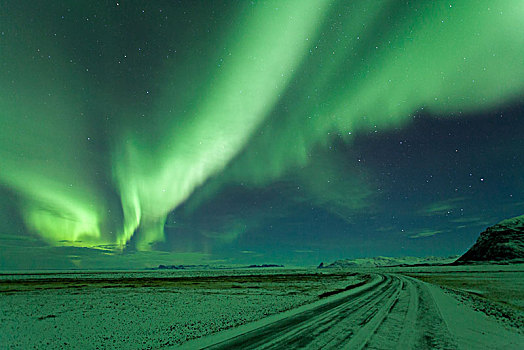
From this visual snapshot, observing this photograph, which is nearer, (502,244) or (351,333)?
(351,333)

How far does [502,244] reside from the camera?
166375mm

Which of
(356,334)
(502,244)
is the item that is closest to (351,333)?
(356,334)

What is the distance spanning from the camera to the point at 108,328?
555 inches

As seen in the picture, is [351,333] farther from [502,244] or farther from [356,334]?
[502,244]

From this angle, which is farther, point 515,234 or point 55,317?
point 515,234

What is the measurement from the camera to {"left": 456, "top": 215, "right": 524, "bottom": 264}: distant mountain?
15612 centimetres

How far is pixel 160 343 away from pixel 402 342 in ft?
29.5

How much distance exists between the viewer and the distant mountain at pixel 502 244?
156125mm

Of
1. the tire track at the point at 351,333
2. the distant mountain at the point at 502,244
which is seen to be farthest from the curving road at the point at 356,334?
the distant mountain at the point at 502,244

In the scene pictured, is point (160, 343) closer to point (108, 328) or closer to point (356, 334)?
point (108, 328)

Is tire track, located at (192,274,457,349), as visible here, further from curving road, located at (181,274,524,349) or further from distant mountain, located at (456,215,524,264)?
distant mountain, located at (456,215,524,264)

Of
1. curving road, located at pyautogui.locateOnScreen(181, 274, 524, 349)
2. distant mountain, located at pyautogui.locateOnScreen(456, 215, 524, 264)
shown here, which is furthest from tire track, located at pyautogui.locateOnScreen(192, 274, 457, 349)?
distant mountain, located at pyautogui.locateOnScreen(456, 215, 524, 264)

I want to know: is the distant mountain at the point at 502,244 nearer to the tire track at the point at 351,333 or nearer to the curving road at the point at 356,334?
the tire track at the point at 351,333

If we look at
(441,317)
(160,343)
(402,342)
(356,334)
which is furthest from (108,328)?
(441,317)
